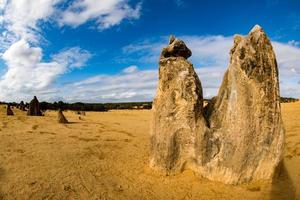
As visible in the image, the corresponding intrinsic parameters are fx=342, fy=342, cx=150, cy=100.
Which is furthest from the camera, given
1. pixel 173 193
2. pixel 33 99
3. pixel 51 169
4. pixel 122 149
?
pixel 33 99

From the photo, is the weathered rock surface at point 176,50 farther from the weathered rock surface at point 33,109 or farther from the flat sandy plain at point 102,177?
the weathered rock surface at point 33,109

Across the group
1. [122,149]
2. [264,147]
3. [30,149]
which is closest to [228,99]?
[264,147]

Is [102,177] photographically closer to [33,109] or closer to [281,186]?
[281,186]

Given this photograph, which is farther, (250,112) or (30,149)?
(30,149)

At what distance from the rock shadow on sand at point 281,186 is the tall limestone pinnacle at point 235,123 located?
301 millimetres

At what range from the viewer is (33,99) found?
3073 centimetres

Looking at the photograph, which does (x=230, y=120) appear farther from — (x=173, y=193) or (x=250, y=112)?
(x=173, y=193)

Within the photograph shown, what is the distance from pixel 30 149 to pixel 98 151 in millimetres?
2643

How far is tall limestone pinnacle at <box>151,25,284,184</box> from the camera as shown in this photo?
31.3ft

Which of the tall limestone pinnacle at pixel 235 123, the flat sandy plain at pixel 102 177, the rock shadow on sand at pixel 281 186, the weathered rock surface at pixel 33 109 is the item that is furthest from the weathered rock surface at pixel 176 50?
the weathered rock surface at pixel 33 109

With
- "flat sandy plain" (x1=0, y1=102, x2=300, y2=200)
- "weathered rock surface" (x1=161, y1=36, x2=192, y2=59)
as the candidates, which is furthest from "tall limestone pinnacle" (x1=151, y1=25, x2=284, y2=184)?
"weathered rock surface" (x1=161, y1=36, x2=192, y2=59)

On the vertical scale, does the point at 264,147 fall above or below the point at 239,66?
below

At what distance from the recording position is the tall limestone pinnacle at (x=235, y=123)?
31.3 ft

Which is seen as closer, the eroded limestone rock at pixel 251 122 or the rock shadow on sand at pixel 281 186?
the rock shadow on sand at pixel 281 186
